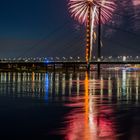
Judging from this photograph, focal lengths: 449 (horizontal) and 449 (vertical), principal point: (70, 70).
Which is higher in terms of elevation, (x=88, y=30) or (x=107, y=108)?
(x=88, y=30)

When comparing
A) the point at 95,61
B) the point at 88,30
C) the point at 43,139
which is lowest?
the point at 43,139

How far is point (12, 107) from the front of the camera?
35.8 meters

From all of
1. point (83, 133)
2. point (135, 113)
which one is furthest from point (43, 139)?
point (135, 113)

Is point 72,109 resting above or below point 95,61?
below

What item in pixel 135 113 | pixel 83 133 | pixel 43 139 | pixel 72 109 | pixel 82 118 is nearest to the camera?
pixel 43 139

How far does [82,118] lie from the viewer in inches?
1119

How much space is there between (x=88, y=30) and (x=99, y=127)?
123691 millimetres

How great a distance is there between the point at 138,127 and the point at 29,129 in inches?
234

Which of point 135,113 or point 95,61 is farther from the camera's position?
point 95,61

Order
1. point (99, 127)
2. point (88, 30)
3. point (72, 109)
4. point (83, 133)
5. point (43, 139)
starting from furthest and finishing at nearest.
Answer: point (88, 30), point (72, 109), point (99, 127), point (83, 133), point (43, 139)

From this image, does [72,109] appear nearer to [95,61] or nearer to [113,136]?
[113,136]

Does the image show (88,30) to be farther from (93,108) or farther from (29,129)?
(29,129)

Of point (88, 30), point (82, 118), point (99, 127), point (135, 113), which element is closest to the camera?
point (99, 127)

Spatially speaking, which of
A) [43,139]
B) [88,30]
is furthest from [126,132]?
[88,30]
